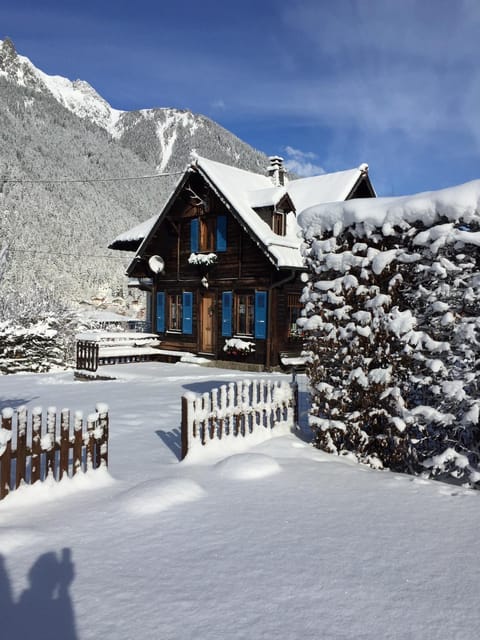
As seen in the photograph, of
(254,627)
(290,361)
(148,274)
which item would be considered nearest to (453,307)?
(254,627)

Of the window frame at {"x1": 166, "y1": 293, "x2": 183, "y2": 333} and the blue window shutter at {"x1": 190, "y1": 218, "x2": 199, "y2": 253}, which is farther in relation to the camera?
the window frame at {"x1": 166, "y1": 293, "x2": 183, "y2": 333}

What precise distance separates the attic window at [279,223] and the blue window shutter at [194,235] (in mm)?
3539

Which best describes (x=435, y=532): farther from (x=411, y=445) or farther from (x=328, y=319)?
(x=328, y=319)

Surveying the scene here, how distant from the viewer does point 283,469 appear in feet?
21.7

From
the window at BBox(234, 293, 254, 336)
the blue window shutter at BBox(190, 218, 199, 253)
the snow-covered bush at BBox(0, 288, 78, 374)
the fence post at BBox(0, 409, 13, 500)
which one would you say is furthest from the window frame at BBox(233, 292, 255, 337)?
the fence post at BBox(0, 409, 13, 500)

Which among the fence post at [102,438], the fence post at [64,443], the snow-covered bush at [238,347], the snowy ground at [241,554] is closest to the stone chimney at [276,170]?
the snow-covered bush at [238,347]

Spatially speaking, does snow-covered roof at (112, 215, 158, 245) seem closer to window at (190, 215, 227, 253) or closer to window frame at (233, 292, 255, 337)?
window at (190, 215, 227, 253)

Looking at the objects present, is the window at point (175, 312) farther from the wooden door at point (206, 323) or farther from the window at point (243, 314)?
the window at point (243, 314)

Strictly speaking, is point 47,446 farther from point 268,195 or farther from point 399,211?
point 268,195

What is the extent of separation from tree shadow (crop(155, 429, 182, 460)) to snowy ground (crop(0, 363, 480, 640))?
29.4 inches

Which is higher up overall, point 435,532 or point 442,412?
point 442,412

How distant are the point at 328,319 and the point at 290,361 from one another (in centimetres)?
1161

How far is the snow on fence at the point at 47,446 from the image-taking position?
542cm

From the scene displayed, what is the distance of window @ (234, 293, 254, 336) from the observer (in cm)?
1986
